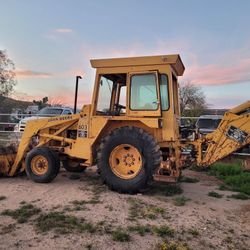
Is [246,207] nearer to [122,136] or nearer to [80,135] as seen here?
[122,136]

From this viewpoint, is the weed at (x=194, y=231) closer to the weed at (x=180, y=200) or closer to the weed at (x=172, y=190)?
the weed at (x=180, y=200)

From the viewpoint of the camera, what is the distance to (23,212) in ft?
19.9

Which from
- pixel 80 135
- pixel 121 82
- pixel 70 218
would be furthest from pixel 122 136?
pixel 70 218

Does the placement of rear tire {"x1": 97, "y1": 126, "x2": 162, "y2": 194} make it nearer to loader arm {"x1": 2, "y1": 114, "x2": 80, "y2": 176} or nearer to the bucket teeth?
loader arm {"x1": 2, "y1": 114, "x2": 80, "y2": 176}

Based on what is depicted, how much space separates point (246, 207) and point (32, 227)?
4.05 metres

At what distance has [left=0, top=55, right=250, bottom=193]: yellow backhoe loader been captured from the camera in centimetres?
768

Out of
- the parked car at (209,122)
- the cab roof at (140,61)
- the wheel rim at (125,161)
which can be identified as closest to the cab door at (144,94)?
the cab roof at (140,61)

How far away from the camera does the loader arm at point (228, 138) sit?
8.22 meters

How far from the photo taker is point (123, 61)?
8.12m

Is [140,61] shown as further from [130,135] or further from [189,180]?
[189,180]

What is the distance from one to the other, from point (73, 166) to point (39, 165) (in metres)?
1.55

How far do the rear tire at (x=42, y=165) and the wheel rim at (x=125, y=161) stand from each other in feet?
4.96

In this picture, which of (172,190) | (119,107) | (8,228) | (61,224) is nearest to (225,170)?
(172,190)

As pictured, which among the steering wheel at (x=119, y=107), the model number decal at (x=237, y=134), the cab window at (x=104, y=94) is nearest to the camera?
the model number decal at (x=237, y=134)
